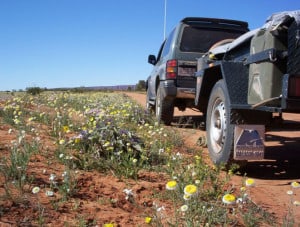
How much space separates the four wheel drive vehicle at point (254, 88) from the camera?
120 inches

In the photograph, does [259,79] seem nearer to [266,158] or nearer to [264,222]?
[264,222]

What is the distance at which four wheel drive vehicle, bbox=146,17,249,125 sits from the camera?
272 inches

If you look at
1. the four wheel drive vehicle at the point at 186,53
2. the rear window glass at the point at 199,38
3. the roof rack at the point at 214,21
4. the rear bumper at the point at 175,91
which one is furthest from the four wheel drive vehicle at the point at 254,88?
the roof rack at the point at 214,21

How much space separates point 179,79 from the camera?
22.7ft

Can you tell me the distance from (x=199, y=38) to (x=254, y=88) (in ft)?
13.0

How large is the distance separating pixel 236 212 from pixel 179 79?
178 inches

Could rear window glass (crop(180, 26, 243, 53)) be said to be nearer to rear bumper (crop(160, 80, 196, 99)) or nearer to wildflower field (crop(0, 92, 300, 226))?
rear bumper (crop(160, 80, 196, 99))

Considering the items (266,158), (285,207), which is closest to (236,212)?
(285,207)

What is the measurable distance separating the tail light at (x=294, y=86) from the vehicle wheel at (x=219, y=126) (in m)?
0.82

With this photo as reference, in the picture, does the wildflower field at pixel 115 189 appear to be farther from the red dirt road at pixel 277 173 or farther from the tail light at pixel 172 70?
the tail light at pixel 172 70

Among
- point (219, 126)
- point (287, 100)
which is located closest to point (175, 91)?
point (219, 126)

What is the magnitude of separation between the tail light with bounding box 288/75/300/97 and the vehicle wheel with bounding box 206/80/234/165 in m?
0.82

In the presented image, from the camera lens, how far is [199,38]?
7258 millimetres

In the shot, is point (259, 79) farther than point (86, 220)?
Yes
